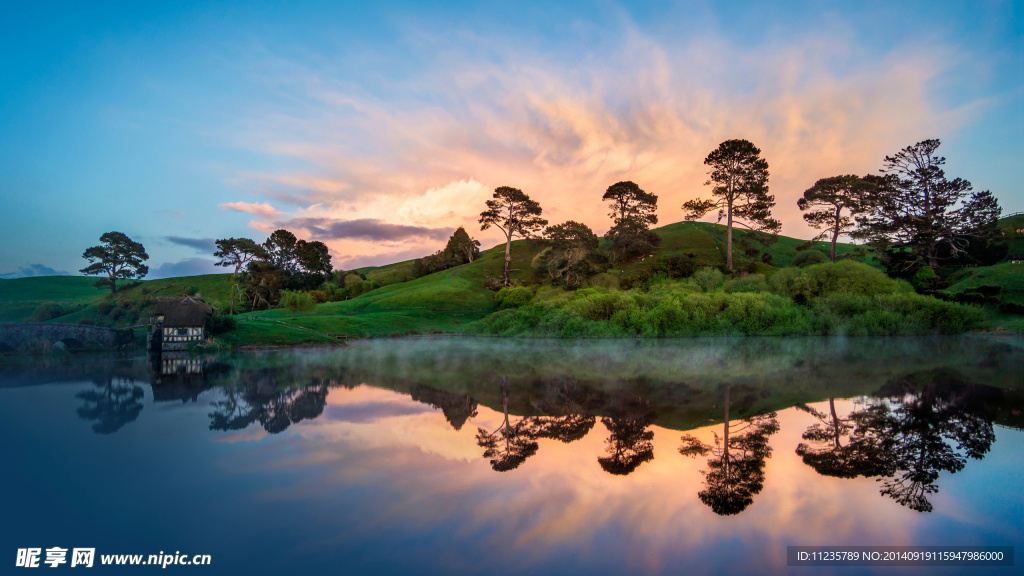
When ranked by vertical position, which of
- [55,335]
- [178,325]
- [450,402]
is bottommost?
[450,402]

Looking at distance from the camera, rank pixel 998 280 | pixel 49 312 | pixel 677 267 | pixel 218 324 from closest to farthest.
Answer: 1. pixel 218 324
2. pixel 998 280
3. pixel 677 267
4. pixel 49 312

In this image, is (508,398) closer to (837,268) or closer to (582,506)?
(582,506)

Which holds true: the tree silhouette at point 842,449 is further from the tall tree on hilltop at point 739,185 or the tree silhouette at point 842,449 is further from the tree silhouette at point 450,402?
the tall tree on hilltop at point 739,185

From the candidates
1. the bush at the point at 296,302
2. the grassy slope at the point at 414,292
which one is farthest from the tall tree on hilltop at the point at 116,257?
the bush at the point at 296,302

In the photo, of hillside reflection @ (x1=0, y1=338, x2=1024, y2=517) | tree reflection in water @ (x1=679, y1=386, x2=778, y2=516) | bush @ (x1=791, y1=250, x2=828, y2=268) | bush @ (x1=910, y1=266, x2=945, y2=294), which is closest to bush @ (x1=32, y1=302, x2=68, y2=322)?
hillside reflection @ (x1=0, y1=338, x2=1024, y2=517)

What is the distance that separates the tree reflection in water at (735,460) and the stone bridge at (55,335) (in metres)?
39.9

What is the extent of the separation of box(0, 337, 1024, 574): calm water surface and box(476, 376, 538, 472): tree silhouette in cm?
7

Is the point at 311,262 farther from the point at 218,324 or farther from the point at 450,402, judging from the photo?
the point at 450,402

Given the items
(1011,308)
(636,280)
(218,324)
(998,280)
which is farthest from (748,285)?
(218,324)

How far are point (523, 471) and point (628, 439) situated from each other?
280 cm

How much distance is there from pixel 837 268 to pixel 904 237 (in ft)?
61.4

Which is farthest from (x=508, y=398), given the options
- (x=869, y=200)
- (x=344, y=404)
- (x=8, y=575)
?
(x=869, y=200)

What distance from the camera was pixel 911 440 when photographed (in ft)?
28.7

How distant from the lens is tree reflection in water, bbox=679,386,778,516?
254 inches
